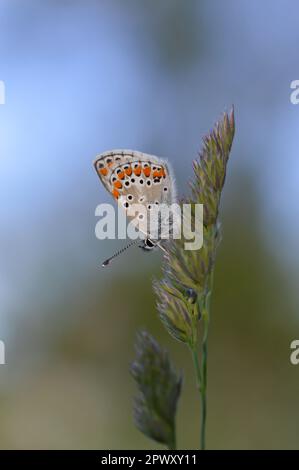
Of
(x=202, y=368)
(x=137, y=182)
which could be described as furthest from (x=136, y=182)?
(x=202, y=368)

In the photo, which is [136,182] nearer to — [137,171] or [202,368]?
[137,171]

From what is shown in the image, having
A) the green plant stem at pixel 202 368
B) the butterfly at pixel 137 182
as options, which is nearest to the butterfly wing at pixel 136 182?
the butterfly at pixel 137 182

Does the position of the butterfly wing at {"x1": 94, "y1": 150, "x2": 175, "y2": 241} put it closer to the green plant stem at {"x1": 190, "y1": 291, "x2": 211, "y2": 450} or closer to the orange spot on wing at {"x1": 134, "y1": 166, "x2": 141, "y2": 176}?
the orange spot on wing at {"x1": 134, "y1": 166, "x2": 141, "y2": 176}

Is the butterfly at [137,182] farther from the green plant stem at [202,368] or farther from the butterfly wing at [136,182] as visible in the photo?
the green plant stem at [202,368]

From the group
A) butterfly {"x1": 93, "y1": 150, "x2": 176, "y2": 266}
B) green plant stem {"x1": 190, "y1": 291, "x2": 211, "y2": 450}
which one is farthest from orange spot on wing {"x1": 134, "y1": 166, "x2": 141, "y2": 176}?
green plant stem {"x1": 190, "y1": 291, "x2": 211, "y2": 450}

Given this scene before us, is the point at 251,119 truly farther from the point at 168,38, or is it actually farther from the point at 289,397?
the point at 289,397

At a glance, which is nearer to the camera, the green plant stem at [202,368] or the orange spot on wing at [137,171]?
the green plant stem at [202,368]

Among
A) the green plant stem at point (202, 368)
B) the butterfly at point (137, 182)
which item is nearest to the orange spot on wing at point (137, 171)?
the butterfly at point (137, 182)

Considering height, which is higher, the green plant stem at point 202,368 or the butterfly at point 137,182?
the butterfly at point 137,182
